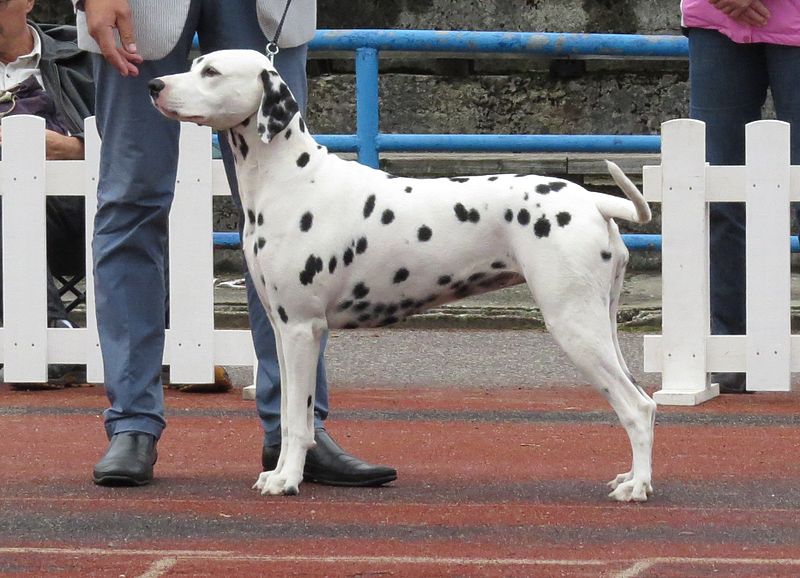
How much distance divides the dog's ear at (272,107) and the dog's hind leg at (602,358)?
2.73 feet

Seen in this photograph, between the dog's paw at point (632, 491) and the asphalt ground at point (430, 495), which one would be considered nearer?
the asphalt ground at point (430, 495)

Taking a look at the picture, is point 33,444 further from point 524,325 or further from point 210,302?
point 524,325

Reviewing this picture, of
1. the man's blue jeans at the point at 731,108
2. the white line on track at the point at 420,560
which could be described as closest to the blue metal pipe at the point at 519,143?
the man's blue jeans at the point at 731,108

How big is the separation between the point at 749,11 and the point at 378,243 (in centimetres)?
245

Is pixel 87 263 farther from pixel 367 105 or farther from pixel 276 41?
pixel 276 41

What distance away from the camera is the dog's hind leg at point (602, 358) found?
442 centimetres

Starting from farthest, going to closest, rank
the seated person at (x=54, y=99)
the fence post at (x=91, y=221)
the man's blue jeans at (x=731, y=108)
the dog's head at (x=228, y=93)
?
the seated person at (x=54, y=99) → the fence post at (x=91, y=221) → the man's blue jeans at (x=731, y=108) → the dog's head at (x=228, y=93)

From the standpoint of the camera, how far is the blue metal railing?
834 cm

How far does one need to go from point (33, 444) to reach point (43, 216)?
155 cm

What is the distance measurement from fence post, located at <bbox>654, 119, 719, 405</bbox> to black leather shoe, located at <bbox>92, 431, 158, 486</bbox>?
2.45 m

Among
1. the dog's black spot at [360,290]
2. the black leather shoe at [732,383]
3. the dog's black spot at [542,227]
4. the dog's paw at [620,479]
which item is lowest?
the black leather shoe at [732,383]

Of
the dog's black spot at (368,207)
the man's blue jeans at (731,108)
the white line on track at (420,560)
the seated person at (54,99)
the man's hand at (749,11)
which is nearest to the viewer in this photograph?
the white line on track at (420,560)

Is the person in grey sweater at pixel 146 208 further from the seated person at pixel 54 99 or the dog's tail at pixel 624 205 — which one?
the seated person at pixel 54 99

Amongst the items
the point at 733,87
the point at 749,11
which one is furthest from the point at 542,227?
the point at 733,87
